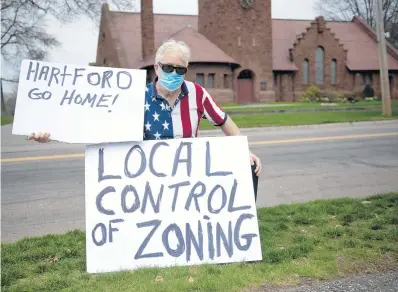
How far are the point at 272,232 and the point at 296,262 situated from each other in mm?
853

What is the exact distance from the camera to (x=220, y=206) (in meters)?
3.81

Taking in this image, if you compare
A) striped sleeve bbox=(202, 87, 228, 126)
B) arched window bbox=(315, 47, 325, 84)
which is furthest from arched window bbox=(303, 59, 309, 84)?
striped sleeve bbox=(202, 87, 228, 126)

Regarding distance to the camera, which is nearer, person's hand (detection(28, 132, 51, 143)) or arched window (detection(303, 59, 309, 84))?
person's hand (detection(28, 132, 51, 143))

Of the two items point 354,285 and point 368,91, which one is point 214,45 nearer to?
point 368,91

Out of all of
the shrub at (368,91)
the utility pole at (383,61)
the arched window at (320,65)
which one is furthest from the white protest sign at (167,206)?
the arched window at (320,65)

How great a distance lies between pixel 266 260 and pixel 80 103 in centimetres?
202

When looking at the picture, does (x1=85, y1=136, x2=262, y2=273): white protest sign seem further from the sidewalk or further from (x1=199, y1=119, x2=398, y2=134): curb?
(x1=199, y1=119, x2=398, y2=134): curb

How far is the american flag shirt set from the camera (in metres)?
3.89

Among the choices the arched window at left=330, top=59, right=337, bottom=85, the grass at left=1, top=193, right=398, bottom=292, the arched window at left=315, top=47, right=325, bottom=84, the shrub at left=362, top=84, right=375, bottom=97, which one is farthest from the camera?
the arched window at left=330, top=59, right=337, bottom=85

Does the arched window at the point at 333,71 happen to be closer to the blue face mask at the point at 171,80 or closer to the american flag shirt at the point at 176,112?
the american flag shirt at the point at 176,112

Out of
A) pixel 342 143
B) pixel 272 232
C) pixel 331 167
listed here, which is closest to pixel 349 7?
pixel 342 143

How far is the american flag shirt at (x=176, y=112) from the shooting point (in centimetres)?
389

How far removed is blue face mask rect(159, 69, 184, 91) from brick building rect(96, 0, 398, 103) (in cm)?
3209

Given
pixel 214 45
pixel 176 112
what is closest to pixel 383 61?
pixel 214 45
